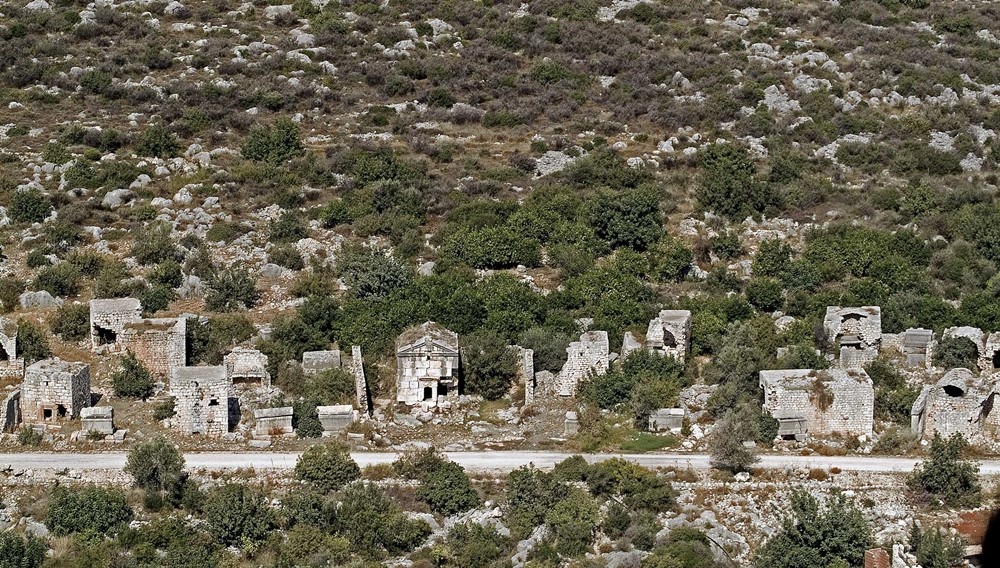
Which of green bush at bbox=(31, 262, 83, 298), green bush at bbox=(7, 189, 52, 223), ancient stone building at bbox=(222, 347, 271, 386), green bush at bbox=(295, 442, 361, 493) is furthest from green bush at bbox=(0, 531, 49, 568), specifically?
green bush at bbox=(7, 189, 52, 223)

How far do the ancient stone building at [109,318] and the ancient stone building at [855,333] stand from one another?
2450cm

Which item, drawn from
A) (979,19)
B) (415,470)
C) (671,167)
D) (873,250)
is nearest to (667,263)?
(873,250)

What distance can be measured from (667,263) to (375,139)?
20.2 meters

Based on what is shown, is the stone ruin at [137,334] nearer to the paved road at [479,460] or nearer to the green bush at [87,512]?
the paved road at [479,460]

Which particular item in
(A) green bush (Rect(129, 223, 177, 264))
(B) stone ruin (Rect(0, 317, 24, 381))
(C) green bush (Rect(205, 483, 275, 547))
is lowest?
(C) green bush (Rect(205, 483, 275, 547))

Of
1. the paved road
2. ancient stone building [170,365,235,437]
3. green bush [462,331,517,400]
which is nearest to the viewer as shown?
the paved road

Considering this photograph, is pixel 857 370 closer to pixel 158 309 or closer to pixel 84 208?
pixel 158 309

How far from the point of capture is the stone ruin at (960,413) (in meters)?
46.0

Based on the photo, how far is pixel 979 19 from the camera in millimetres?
92312

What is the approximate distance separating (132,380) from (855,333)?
24998 millimetres

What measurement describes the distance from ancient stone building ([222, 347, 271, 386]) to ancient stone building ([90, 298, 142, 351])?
4.54m

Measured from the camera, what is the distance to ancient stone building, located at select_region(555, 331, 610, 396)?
4984 cm

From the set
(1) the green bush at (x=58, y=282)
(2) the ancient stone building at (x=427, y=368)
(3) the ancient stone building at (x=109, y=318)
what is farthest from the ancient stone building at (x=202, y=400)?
(1) the green bush at (x=58, y=282)

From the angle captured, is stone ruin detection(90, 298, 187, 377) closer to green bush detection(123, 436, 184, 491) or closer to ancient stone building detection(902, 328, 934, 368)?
green bush detection(123, 436, 184, 491)
